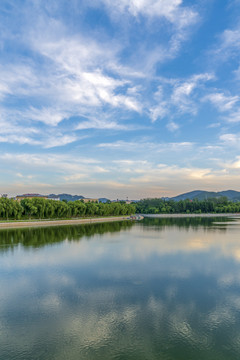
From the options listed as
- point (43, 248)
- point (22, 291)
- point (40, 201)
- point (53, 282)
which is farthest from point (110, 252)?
point (40, 201)

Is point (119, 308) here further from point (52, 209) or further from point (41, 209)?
point (52, 209)

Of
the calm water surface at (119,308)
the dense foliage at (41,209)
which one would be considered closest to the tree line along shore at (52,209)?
the dense foliage at (41,209)

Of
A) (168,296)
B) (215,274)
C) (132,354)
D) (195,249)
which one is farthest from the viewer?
(195,249)

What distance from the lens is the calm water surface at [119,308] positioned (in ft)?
23.7

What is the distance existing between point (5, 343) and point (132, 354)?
3879 mm

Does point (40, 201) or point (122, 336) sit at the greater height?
point (40, 201)

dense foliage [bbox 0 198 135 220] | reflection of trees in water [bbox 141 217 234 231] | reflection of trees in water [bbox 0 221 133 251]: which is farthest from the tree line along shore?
reflection of trees in water [bbox 141 217 234 231]

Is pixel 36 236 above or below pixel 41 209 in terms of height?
below

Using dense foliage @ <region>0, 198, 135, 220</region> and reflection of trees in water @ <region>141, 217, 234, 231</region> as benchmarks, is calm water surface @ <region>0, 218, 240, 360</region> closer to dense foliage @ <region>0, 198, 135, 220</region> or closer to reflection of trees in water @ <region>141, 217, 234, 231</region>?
reflection of trees in water @ <region>141, 217, 234, 231</region>

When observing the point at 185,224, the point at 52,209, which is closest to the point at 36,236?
the point at 52,209

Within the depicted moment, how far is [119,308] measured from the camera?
392 inches

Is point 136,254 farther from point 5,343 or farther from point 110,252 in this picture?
point 5,343

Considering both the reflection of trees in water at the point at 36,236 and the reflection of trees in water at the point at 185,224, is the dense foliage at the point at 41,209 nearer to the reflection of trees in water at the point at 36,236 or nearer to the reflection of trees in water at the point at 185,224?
the reflection of trees in water at the point at 36,236

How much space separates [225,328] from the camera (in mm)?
8375
